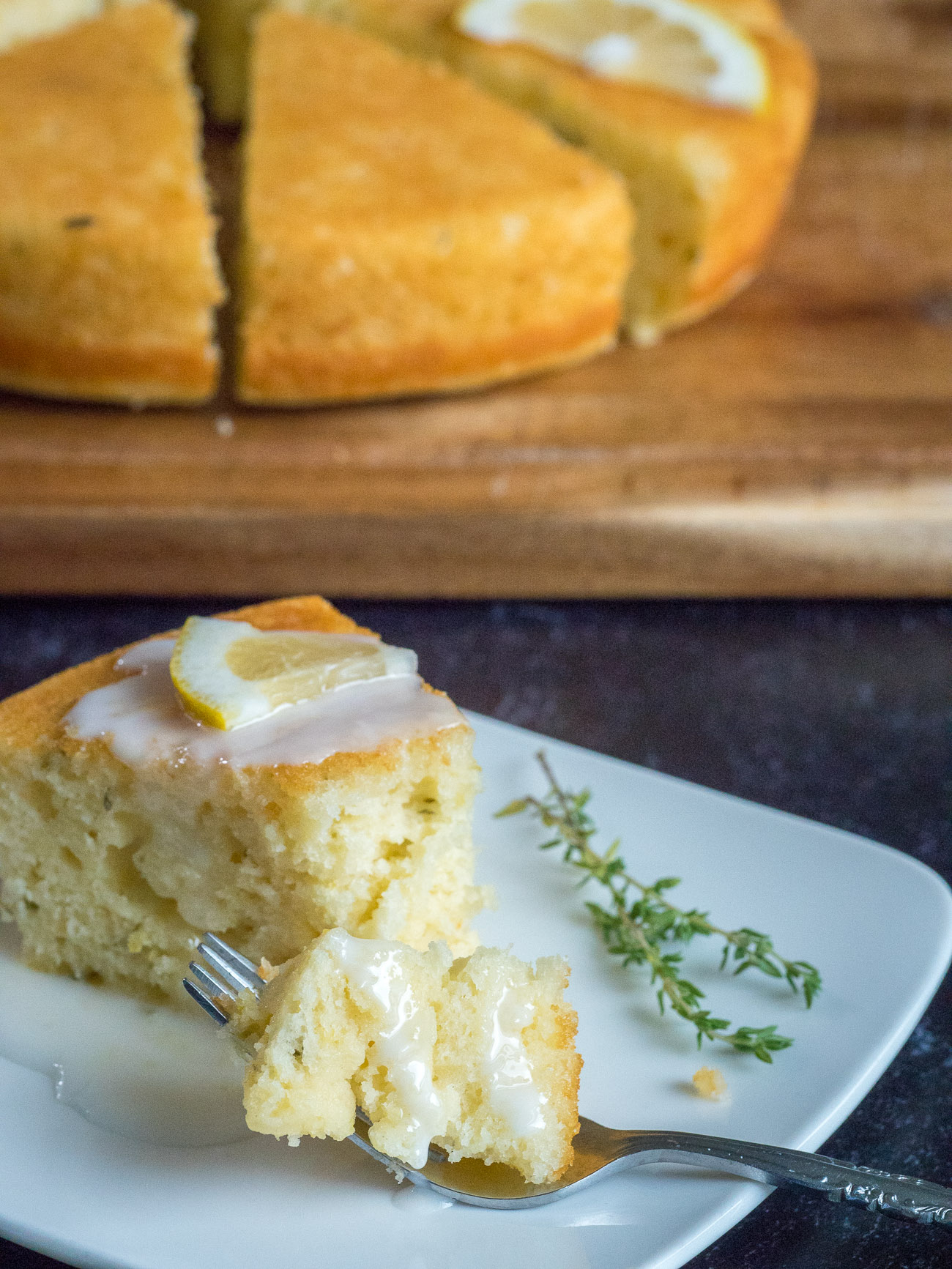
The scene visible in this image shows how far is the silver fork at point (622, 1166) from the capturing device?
1.50m

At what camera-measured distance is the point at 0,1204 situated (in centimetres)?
153

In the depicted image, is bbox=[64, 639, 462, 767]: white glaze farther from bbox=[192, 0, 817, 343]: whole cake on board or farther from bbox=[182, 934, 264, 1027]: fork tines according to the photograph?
bbox=[192, 0, 817, 343]: whole cake on board

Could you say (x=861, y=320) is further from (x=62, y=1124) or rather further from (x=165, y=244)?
(x=62, y=1124)

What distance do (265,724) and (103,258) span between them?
1.55m

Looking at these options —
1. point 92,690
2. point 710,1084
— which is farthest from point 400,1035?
point 92,690

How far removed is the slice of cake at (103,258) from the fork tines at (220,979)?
5.69 ft

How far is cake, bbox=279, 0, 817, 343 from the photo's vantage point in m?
3.43

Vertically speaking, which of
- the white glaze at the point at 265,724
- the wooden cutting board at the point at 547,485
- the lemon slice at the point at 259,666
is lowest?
the wooden cutting board at the point at 547,485

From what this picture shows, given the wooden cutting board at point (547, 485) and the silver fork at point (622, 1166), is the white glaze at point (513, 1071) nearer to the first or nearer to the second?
the silver fork at point (622, 1166)

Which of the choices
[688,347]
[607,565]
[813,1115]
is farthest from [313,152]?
[813,1115]

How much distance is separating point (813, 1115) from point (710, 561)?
56.8 inches

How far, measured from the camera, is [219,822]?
1.86 m

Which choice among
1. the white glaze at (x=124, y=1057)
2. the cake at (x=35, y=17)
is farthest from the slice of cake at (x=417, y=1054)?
the cake at (x=35, y=17)

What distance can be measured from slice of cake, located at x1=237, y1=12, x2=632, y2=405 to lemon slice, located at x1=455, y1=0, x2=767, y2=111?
324mm
